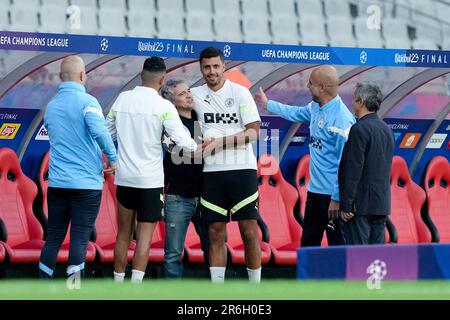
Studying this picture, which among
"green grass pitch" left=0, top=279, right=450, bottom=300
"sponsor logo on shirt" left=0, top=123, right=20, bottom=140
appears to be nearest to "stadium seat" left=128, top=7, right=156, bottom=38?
"sponsor logo on shirt" left=0, top=123, right=20, bottom=140

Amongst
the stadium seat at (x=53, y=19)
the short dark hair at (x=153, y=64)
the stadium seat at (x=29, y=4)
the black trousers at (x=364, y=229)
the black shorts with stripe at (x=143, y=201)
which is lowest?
the black trousers at (x=364, y=229)

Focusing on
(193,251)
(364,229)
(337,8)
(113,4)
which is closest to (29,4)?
(113,4)

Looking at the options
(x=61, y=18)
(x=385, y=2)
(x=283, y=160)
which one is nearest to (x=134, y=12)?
(x=61, y=18)

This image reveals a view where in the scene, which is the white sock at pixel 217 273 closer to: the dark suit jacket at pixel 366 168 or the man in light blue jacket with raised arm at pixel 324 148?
the man in light blue jacket with raised arm at pixel 324 148

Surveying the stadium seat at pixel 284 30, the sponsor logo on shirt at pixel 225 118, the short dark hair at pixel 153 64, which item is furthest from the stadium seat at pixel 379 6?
the short dark hair at pixel 153 64

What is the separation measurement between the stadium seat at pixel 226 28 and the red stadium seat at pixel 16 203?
11.6 feet

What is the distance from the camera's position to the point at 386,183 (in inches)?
375

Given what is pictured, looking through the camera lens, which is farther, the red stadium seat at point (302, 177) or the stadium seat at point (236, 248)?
the red stadium seat at point (302, 177)

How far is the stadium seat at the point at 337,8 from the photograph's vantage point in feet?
49.6

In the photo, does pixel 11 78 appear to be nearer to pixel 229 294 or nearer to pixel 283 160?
pixel 283 160

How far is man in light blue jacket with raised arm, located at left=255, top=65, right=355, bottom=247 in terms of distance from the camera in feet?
32.1

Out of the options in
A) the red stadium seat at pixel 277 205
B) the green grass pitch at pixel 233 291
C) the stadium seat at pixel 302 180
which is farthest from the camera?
the stadium seat at pixel 302 180

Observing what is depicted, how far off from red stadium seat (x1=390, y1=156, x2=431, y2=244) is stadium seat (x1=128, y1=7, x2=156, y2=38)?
2979mm

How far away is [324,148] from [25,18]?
4.57 m
